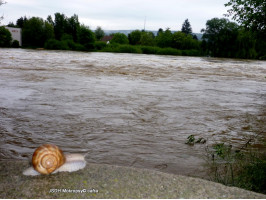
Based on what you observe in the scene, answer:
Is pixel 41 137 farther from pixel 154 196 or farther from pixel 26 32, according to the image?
pixel 26 32

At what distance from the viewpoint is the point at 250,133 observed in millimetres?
5691

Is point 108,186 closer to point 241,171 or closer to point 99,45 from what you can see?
point 241,171

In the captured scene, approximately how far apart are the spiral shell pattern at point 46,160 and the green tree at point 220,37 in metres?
59.2

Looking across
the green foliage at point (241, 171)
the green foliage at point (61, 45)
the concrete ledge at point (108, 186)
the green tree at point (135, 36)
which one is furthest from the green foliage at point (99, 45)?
the concrete ledge at point (108, 186)

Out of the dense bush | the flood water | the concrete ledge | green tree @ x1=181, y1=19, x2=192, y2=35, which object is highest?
green tree @ x1=181, y1=19, x2=192, y2=35

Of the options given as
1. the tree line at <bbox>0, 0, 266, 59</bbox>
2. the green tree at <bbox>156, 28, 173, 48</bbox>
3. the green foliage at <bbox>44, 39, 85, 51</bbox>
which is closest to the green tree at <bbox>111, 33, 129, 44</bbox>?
the tree line at <bbox>0, 0, 266, 59</bbox>

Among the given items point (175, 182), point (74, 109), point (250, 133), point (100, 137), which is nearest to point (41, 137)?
point (100, 137)

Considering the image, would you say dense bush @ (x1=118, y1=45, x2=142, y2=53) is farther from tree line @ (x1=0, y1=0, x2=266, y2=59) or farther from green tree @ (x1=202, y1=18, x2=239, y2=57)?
green tree @ (x1=202, y1=18, x2=239, y2=57)

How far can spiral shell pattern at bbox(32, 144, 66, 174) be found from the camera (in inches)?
100

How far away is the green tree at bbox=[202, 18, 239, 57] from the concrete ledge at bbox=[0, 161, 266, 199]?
58947 mm

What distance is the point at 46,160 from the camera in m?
2.57

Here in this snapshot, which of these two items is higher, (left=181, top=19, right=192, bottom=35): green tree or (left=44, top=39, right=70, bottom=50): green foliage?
(left=181, top=19, right=192, bottom=35): green tree

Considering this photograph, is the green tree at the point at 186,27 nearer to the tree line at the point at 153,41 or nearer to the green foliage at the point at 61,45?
the tree line at the point at 153,41

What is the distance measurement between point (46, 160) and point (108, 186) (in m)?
0.63
